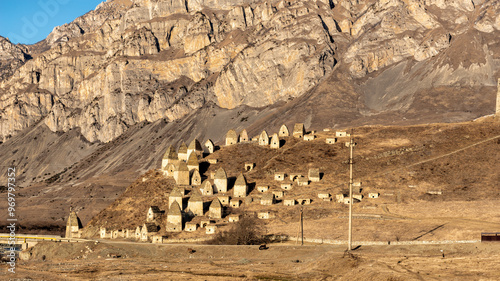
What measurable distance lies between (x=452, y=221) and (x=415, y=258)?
29151 millimetres

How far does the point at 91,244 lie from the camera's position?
306ft

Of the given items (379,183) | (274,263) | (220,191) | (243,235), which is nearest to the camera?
(274,263)

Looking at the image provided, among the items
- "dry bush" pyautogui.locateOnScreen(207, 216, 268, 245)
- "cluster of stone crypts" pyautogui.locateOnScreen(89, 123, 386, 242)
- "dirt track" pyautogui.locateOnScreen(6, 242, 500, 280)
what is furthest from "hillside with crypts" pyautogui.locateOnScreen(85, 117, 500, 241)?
"dirt track" pyautogui.locateOnScreen(6, 242, 500, 280)

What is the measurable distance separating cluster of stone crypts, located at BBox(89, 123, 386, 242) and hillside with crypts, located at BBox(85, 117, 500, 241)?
1.39 ft

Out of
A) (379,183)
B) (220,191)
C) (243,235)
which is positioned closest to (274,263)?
(243,235)

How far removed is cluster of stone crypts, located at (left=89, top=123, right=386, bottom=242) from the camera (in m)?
100

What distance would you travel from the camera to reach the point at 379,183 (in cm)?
11112

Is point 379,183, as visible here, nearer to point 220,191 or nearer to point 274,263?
point 220,191

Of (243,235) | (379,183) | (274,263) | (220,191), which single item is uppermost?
(379,183)

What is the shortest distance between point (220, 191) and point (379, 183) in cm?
3002

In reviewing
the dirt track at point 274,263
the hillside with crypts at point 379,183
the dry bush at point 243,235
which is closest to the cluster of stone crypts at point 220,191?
the hillside with crypts at point 379,183

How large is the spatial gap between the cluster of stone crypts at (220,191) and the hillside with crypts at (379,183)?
42cm

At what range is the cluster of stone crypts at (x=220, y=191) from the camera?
328 feet

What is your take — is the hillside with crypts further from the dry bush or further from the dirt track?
the dirt track
